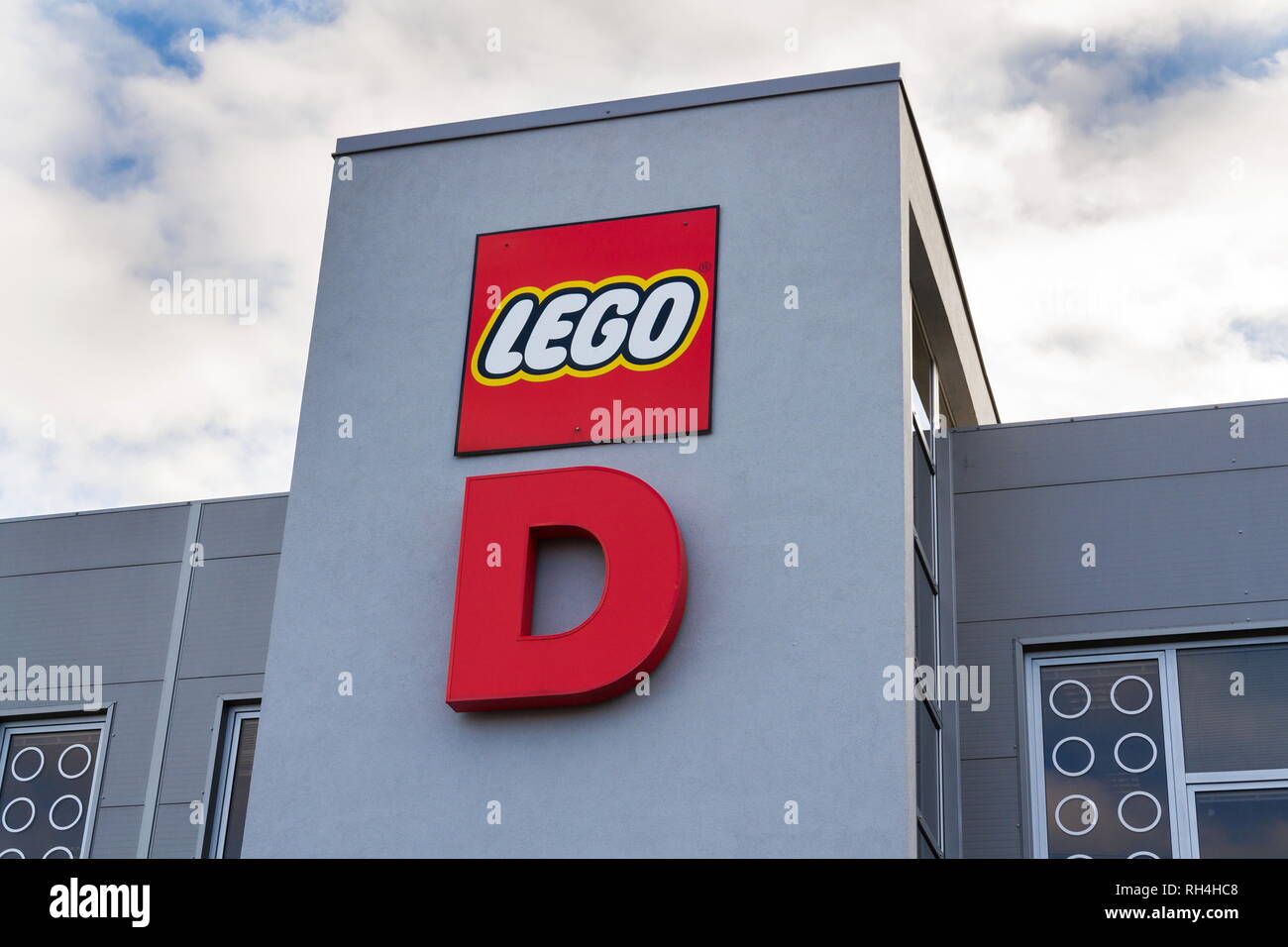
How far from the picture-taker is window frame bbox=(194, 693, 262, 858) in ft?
33.6

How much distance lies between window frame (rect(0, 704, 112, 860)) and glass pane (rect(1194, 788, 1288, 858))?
6691mm

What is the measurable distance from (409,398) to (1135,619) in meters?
4.28

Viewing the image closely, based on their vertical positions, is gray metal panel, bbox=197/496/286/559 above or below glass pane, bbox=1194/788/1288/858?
Answer: above

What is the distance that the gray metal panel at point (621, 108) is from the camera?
9.19 m

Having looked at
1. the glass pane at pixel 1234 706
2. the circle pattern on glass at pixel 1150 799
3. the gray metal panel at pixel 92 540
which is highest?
the gray metal panel at pixel 92 540

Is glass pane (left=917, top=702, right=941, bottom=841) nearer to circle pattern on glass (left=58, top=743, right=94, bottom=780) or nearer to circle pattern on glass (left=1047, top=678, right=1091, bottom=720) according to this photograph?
circle pattern on glass (left=1047, top=678, right=1091, bottom=720)

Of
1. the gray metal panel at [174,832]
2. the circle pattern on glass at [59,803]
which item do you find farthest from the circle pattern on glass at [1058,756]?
the circle pattern on glass at [59,803]

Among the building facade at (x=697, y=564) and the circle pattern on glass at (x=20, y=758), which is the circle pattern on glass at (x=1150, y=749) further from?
the circle pattern on glass at (x=20, y=758)

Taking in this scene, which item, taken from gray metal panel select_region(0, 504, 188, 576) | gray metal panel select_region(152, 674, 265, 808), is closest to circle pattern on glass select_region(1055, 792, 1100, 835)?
gray metal panel select_region(152, 674, 265, 808)

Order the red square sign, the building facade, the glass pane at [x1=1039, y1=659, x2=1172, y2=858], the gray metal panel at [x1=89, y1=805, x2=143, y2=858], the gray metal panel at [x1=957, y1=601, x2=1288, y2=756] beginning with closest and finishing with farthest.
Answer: the building facade, the red square sign, the glass pane at [x1=1039, y1=659, x2=1172, y2=858], the gray metal panel at [x1=957, y1=601, x2=1288, y2=756], the gray metal panel at [x1=89, y1=805, x2=143, y2=858]

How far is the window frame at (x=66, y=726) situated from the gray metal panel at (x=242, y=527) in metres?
1.27

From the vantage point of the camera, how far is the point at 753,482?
8.29m

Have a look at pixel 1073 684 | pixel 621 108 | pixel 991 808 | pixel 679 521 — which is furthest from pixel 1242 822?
pixel 621 108

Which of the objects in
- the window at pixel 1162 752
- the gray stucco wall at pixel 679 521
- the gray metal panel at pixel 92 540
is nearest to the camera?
the gray stucco wall at pixel 679 521
